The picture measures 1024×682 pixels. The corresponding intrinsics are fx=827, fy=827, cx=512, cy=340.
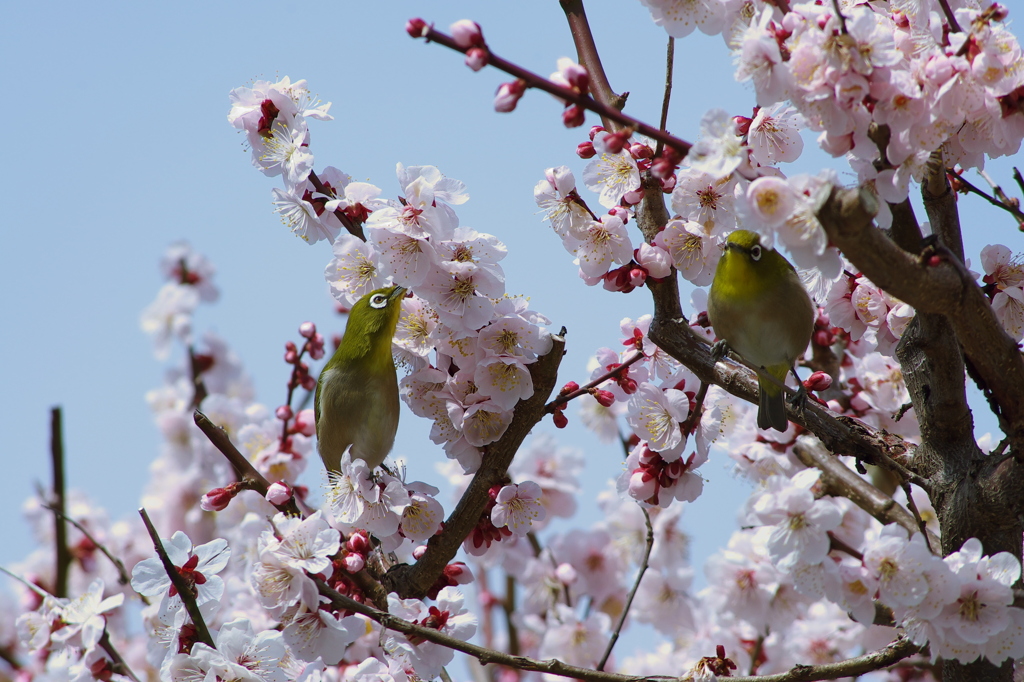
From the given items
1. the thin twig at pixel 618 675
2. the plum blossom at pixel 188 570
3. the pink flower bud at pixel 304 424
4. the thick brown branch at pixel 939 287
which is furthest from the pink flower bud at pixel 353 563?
the pink flower bud at pixel 304 424

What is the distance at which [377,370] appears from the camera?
3012 mm

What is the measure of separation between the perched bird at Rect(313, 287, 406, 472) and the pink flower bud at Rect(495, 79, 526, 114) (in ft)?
3.58

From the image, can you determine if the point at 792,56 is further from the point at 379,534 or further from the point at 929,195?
the point at 379,534

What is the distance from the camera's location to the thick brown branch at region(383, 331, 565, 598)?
282 centimetres

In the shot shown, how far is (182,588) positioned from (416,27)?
5.31 feet

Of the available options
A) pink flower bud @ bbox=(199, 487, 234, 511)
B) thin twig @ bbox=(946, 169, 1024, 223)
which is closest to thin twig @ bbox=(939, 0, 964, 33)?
thin twig @ bbox=(946, 169, 1024, 223)

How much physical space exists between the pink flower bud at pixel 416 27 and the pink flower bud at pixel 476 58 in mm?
111

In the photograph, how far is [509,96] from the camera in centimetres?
192

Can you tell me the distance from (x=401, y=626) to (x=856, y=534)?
2.30 m

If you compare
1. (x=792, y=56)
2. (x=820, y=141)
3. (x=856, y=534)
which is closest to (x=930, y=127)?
(x=820, y=141)

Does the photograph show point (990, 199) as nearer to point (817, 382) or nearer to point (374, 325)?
point (817, 382)

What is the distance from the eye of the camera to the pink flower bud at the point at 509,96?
1.92 m

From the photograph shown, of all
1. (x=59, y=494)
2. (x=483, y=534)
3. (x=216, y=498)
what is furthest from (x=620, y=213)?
(x=59, y=494)

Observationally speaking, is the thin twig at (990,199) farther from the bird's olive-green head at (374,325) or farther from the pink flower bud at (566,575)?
the pink flower bud at (566,575)
